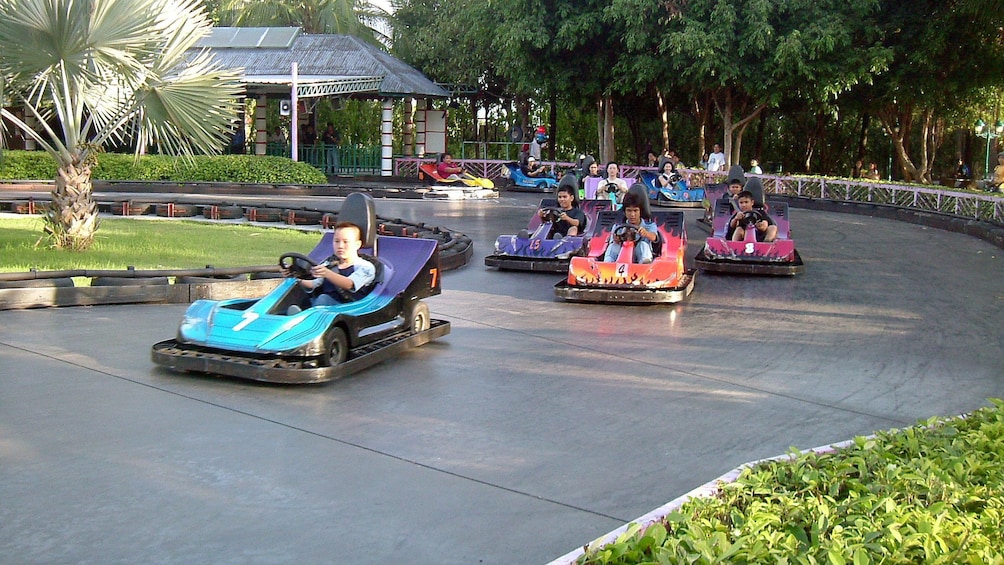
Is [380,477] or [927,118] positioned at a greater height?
[927,118]

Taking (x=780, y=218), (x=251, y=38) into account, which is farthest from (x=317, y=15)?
(x=780, y=218)

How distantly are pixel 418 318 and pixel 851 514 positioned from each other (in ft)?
14.4

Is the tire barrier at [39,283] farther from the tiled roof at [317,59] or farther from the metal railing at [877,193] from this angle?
the tiled roof at [317,59]

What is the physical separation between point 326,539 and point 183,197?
2049cm

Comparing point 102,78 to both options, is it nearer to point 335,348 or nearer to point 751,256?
point 335,348

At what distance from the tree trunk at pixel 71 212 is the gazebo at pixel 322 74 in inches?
676

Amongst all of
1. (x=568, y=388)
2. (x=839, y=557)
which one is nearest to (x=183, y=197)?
(x=568, y=388)

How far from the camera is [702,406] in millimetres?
5887

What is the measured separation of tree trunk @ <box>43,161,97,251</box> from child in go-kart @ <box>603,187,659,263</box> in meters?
5.80

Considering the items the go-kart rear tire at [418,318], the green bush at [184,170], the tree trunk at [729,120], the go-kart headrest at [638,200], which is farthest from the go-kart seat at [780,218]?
the green bush at [184,170]

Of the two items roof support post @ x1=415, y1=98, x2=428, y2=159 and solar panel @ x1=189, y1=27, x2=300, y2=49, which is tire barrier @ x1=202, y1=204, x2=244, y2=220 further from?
roof support post @ x1=415, y1=98, x2=428, y2=159

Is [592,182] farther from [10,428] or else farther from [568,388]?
[10,428]

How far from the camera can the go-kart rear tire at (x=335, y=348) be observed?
20.5 feet

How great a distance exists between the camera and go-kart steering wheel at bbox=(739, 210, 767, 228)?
12.1m
